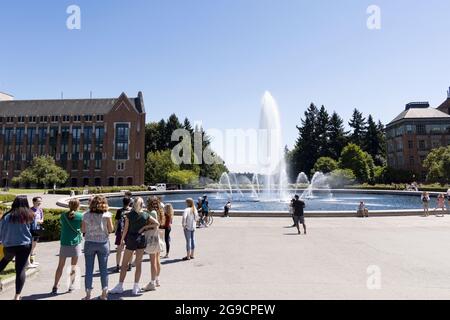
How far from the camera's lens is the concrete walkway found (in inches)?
276

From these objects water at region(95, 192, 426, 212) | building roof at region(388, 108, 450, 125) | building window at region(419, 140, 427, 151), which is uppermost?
building roof at region(388, 108, 450, 125)

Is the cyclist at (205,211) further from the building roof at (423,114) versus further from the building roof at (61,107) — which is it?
the building roof at (423,114)

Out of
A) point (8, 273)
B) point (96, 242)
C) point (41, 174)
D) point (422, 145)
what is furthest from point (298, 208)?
point (422, 145)

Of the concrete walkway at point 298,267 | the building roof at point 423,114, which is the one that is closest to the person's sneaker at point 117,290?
the concrete walkway at point 298,267

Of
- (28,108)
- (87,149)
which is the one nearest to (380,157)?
(87,149)

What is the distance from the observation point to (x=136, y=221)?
709 centimetres

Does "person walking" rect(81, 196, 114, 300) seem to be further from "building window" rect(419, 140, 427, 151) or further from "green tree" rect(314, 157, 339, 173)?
"building window" rect(419, 140, 427, 151)

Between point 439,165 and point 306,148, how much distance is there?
129 ft

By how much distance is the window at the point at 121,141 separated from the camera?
262 ft

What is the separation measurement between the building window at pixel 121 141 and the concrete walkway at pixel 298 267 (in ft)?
221

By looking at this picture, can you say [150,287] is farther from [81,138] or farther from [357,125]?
[357,125]

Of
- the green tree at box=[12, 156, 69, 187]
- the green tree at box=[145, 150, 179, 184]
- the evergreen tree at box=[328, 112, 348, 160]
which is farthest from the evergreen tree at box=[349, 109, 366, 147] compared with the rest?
the green tree at box=[12, 156, 69, 187]

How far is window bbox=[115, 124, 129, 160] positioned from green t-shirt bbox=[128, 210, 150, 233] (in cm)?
7560
